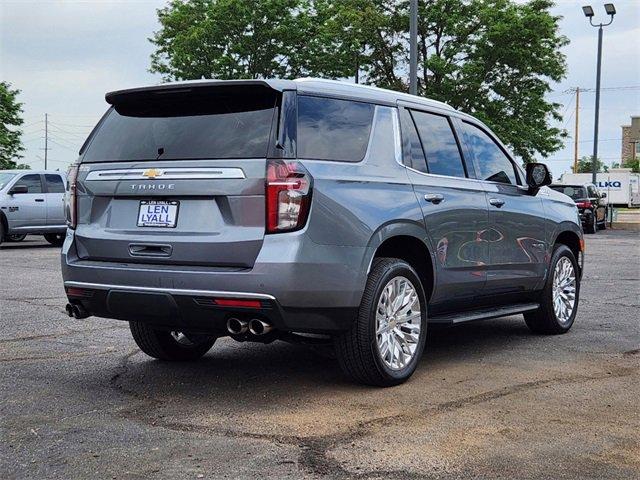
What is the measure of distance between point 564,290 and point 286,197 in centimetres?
393

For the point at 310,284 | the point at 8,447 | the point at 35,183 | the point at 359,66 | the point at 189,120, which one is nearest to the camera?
the point at 8,447

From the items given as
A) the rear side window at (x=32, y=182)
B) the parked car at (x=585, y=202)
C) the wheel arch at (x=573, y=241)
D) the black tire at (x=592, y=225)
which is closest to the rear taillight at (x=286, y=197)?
the wheel arch at (x=573, y=241)

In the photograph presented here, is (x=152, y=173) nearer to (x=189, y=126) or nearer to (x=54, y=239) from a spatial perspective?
(x=189, y=126)

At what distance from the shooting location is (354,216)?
5090 millimetres

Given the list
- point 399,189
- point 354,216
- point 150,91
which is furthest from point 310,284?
point 150,91

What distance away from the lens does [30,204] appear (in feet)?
63.7

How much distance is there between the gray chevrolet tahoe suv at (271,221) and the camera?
15.8ft

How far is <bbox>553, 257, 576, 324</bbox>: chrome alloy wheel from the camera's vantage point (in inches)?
302

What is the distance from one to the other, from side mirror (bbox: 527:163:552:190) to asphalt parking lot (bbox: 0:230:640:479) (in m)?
1.33

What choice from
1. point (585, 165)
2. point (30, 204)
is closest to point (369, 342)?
point (30, 204)

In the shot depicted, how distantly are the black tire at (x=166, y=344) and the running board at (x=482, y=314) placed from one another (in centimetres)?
170

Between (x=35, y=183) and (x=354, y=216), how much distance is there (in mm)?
16174

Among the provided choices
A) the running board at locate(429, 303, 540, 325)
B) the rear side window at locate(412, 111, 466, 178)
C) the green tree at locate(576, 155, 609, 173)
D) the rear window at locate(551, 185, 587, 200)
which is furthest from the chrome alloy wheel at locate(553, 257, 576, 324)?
the green tree at locate(576, 155, 609, 173)

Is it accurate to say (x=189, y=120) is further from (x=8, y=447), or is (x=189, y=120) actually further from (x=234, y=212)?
(x=8, y=447)
